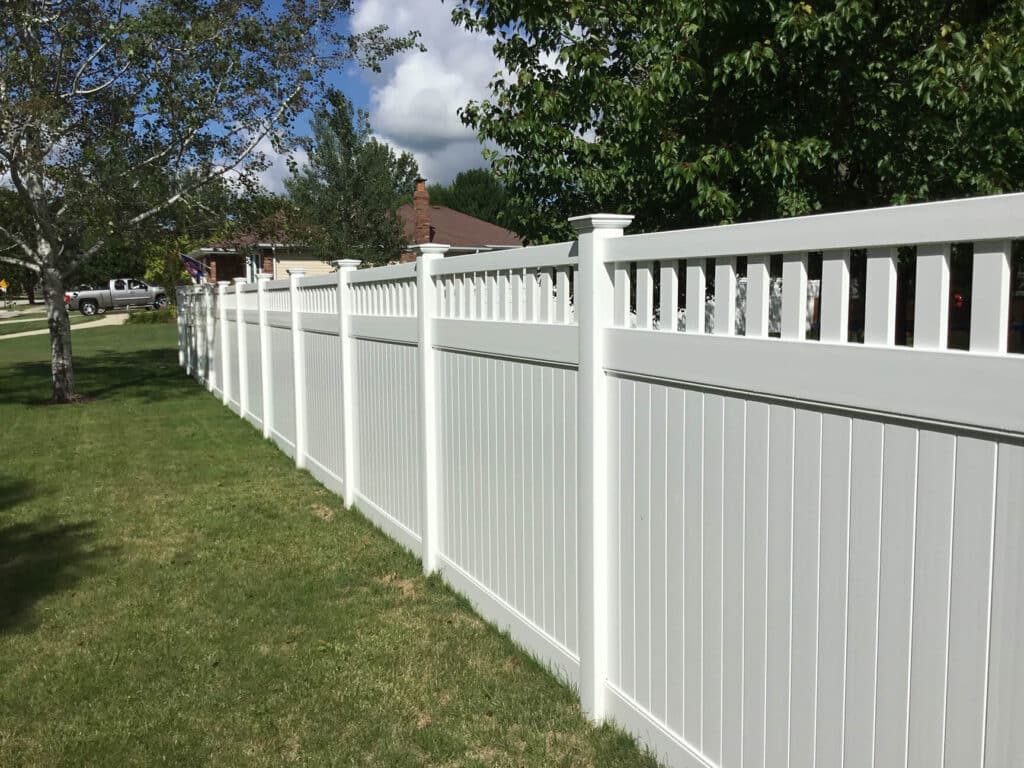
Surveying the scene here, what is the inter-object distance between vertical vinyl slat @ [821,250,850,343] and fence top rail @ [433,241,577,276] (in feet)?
4.51

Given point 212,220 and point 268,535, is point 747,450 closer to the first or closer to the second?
point 268,535

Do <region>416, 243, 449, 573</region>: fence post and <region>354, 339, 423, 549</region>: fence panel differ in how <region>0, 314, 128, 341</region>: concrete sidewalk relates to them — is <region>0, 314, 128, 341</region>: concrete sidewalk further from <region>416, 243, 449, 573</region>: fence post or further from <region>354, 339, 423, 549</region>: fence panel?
<region>416, 243, 449, 573</region>: fence post

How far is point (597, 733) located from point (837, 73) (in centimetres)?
524

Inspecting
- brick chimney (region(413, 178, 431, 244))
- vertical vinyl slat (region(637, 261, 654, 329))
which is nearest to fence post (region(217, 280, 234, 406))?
vertical vinyl slat (region(637, 261, 654, 329))

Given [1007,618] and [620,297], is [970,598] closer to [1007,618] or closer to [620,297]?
[1007,618]

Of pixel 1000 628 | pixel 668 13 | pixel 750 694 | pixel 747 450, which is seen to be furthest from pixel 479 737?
pixel 668 13

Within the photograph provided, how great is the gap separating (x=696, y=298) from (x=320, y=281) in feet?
17.5

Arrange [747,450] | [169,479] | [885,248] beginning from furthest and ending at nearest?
[169,479], [747,450], [885,248]

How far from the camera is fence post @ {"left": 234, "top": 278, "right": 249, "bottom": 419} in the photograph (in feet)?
38.3

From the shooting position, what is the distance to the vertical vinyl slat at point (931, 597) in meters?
1.98

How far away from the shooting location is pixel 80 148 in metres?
14.0

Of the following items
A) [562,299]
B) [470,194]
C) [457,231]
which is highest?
[470,194]

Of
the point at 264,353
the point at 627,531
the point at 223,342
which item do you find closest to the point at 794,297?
the point at 627,531

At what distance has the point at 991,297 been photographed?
1.88m
